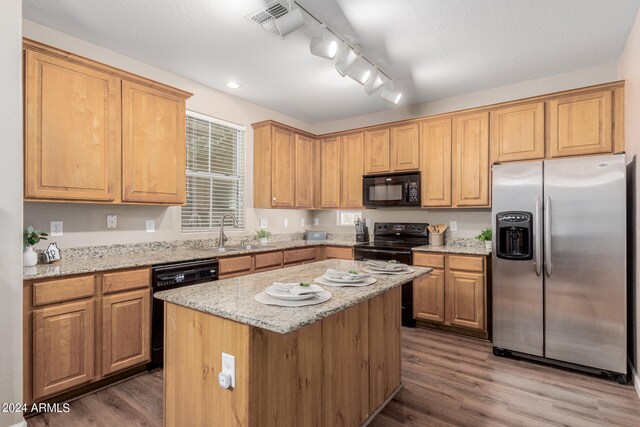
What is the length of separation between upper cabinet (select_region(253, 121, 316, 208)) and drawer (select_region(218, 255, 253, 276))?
102 cm

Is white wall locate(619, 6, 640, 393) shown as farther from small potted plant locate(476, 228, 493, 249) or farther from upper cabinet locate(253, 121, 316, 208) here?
upper cabinet locate(253, 121, 316, 208)

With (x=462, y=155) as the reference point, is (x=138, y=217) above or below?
below

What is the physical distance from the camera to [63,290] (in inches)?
85.7

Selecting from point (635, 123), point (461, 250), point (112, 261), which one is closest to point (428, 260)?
point (461, 250)

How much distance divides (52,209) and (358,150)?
3.47m

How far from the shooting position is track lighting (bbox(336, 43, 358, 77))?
8.89 ft

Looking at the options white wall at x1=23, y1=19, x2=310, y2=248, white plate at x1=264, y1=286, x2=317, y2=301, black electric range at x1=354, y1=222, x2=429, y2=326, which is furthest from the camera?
black electric range at x1=354, y1=222, x2=429, y2=326

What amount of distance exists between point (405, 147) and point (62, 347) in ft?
12.8

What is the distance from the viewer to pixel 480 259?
11.1ft

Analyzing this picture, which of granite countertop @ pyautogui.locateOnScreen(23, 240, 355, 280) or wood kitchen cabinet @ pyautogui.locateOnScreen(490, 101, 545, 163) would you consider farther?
wood kitchen cabinet @ pyautogui.locateOnScreen(490, 101, 545, 163)

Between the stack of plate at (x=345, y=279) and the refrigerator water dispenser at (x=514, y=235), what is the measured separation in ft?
5.91

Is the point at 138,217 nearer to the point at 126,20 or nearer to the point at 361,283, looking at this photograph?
the point at 126,20

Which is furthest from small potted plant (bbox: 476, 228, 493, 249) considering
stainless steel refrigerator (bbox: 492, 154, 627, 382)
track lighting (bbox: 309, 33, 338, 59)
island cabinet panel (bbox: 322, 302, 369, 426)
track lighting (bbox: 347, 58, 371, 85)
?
track lighting (bbox: 309, 33, 338, 59)

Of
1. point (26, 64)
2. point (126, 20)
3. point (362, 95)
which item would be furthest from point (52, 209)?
point (362, 95)
